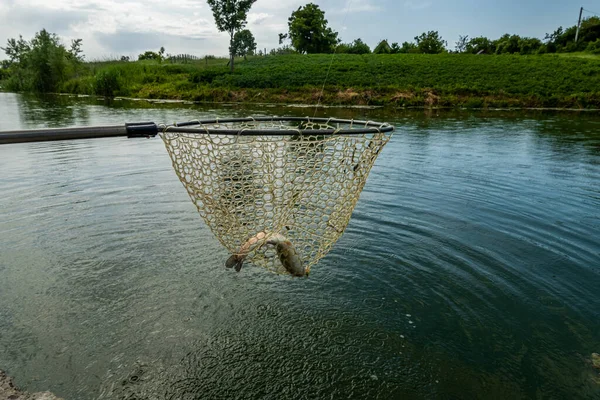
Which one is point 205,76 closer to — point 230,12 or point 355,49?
point 230,12

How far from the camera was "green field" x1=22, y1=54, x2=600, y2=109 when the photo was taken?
2638cm

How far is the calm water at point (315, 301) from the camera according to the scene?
290 cm

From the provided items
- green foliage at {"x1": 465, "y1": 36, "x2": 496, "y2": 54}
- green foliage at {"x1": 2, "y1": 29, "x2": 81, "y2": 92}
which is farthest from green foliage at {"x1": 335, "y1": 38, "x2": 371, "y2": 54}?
green foliage at {"x1": 2, "y1": 29, "x2": 81, "y2": 92}

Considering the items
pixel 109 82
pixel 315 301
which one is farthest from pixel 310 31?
pixel 315 301

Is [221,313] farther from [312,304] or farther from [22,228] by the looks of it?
[22,228]

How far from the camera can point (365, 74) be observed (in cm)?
3159

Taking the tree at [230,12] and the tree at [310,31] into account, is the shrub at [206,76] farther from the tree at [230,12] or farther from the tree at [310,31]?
the tree at [310,31]

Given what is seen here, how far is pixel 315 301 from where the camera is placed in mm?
3799

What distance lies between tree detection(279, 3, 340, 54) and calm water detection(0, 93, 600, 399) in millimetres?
47881

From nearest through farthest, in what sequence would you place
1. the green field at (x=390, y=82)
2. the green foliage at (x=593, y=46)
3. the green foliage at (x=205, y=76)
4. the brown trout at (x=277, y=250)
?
1. the brown trout at (x=277, y=250)
2. the green field at (x=390, y=82)
3. the green foliage at (x=205, y=76)
4. the green foliage at (x=593, y=46)

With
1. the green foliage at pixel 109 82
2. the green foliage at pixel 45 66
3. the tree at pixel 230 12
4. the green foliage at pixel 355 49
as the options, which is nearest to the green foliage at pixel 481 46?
the green foliage at pixel 355 49

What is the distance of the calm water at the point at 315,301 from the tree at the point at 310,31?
4788cm

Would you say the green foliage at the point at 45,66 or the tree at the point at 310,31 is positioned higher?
the tree at the point at 310,31

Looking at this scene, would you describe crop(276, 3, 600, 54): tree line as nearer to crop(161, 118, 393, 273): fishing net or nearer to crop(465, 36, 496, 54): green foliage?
crop(465, 36, 496, 54): green foliage
